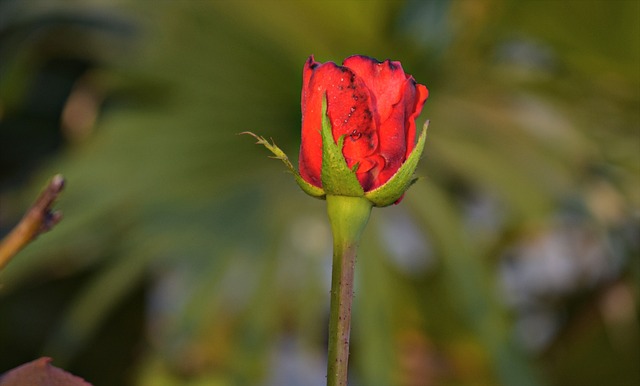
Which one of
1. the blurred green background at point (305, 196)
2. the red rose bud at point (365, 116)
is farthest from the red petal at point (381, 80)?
the blurred green background at point (305, 196)

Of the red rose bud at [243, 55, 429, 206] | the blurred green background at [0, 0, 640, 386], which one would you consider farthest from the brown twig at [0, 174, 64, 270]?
the blurred green background at [0, 0, 640, 386]

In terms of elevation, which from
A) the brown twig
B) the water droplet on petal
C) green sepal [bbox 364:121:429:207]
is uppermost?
the water droplet on petal

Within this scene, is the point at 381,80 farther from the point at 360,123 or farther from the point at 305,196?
the point at 305,196

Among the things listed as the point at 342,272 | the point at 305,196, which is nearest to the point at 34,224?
the point at 342,272

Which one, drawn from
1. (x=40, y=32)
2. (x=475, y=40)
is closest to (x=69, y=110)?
(x=40, y=32)

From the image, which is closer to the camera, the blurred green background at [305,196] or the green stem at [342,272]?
the green stem at [342,272]

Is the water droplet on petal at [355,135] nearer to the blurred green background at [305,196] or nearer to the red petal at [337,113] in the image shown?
the red petal at [337,113]

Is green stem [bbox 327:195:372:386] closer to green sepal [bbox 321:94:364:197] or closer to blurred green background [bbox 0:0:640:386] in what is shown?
green sepal [bbox 321:94:364:197]
